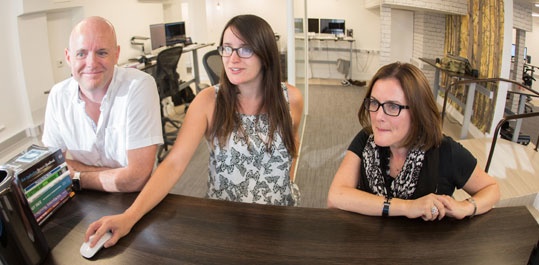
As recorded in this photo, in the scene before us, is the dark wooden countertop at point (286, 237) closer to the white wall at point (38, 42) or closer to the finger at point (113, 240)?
the finger at point (113, 240)

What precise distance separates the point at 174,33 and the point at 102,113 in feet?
16.9

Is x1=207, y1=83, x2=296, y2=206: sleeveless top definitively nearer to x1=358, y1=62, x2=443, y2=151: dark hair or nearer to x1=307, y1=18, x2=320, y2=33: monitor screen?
x1=358, y1=62, x2=443, y2=151: dark hair

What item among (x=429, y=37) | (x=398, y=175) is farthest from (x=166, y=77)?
(x=429, y=37)

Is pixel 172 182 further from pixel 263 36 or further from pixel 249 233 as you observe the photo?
pixel 263 36

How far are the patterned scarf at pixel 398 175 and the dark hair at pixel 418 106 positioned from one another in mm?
47

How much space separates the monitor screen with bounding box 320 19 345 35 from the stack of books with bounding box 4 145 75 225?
25.5ft

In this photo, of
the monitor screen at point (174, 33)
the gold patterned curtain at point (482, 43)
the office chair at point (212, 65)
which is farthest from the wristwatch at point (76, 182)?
the monitor screen at point (174, 33)

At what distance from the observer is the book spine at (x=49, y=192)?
0.99m

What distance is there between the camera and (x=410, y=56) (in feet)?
25.2

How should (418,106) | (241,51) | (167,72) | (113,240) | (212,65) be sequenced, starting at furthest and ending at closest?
(167,72), (212,65), (241,51), (418,106), (113,240)

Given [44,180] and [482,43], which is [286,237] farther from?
[482,43]

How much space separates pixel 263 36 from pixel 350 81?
728 centimetres

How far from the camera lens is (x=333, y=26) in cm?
821

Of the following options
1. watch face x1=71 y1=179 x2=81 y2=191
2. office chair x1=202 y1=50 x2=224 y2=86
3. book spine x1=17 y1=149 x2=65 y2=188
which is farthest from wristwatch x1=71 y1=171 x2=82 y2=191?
office chair x1=202 y1=50 x2=224 y2=86
